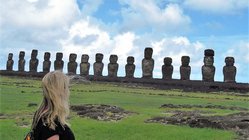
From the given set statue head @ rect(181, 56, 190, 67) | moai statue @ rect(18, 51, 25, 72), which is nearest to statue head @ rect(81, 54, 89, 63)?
moai statue @ rect(18, 51, 25, 72)

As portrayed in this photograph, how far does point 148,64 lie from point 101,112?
2629cm

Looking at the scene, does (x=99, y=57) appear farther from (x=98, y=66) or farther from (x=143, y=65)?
(x=143, y=65)

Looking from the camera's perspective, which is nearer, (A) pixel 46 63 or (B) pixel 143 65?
(B) pixel 143 65

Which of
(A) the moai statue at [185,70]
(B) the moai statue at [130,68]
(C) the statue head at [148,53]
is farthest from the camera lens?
(C) the statue head at [148,53]

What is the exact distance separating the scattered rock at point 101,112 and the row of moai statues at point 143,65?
58.3 ft

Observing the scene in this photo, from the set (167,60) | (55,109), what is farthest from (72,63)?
(55,109)

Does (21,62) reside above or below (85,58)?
below

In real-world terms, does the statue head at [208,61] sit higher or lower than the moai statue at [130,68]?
higher

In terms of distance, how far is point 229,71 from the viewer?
40031mm

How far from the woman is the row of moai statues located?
31.3 m

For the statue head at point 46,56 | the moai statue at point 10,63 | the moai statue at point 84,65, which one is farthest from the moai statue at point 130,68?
the moai statue at point 10,63

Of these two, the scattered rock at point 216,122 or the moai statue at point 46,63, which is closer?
the scattered rock at point 216,122

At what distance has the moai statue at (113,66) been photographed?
150 ft

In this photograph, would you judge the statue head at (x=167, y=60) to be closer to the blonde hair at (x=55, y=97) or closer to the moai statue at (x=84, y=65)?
the moai statue at (x=84, y=65)
